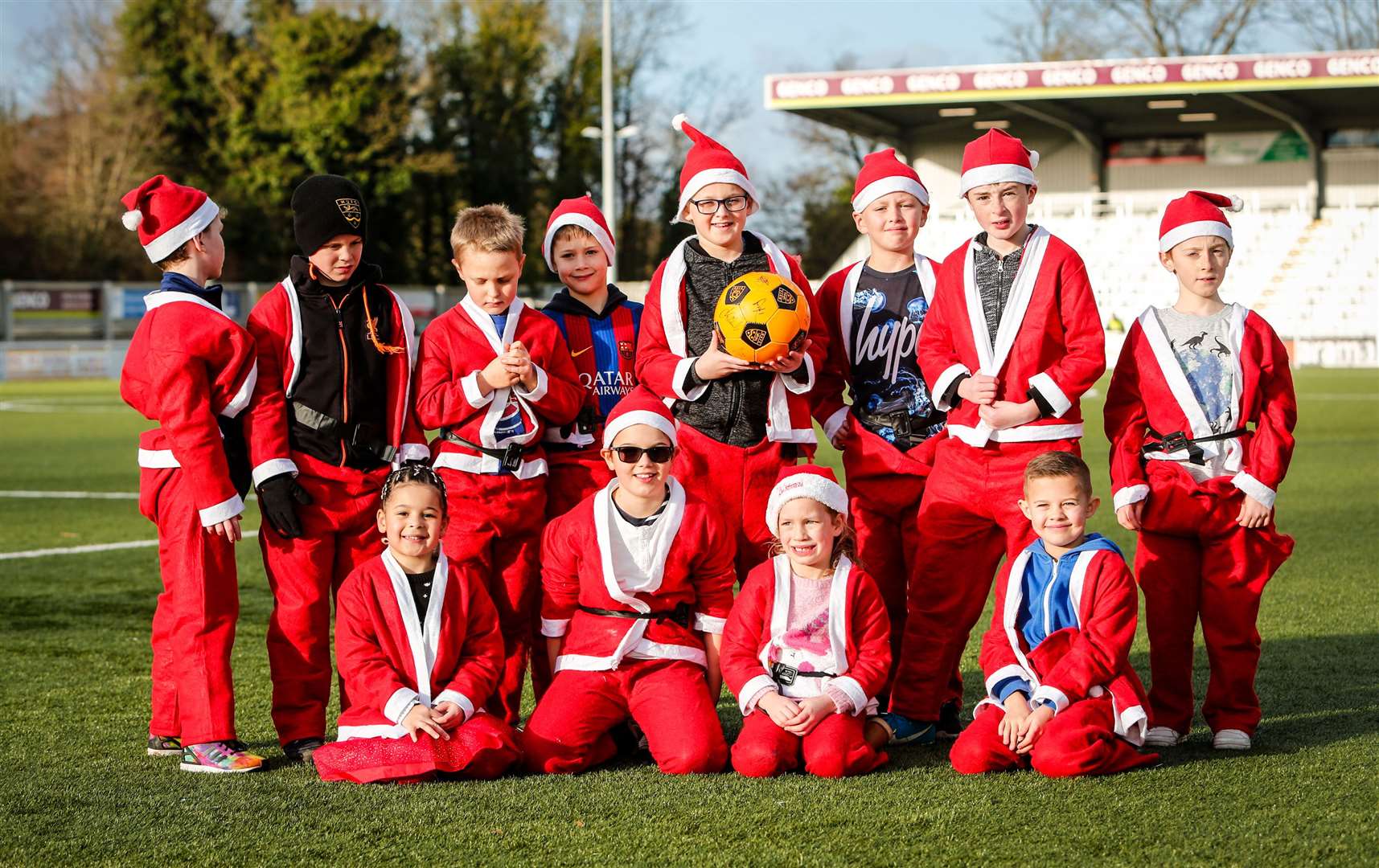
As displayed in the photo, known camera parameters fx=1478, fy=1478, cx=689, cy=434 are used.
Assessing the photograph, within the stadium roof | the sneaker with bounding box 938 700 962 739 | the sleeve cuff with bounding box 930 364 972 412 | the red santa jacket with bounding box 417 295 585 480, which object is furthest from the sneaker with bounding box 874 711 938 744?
the stadium roof

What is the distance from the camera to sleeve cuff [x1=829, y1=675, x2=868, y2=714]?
15.1 ft

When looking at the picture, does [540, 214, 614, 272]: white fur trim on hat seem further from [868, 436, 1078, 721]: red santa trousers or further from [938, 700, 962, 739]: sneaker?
[938, 700, 962, 739]: sneaker

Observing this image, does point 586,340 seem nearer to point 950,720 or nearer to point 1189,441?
point 950,720

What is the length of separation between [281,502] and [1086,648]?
2.53 m

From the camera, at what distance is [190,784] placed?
444 cm

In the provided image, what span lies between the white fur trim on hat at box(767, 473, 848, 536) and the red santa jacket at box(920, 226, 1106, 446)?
50cm

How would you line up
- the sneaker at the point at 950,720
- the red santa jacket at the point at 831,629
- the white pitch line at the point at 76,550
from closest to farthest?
the red santa jacket at the point at 831,629 → the sneaker at the point at 950,720 → the white pitch line at the point at 76,550

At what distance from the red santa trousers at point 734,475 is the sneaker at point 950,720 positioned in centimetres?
87

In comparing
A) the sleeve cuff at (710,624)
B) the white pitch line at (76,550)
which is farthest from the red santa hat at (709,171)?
the white pitch line at (76,550)

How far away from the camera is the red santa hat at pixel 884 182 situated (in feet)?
17.3

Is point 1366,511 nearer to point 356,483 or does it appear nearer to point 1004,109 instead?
point 356,483

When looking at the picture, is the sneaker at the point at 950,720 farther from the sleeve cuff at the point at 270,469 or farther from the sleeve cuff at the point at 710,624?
the sleeve cuff at the point at 270,469

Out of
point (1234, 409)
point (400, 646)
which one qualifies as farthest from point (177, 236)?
point (1234, 409)

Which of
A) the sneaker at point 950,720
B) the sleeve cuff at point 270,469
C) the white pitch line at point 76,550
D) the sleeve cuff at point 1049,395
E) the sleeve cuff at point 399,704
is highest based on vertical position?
the sleeve cuff at point 1049,395
